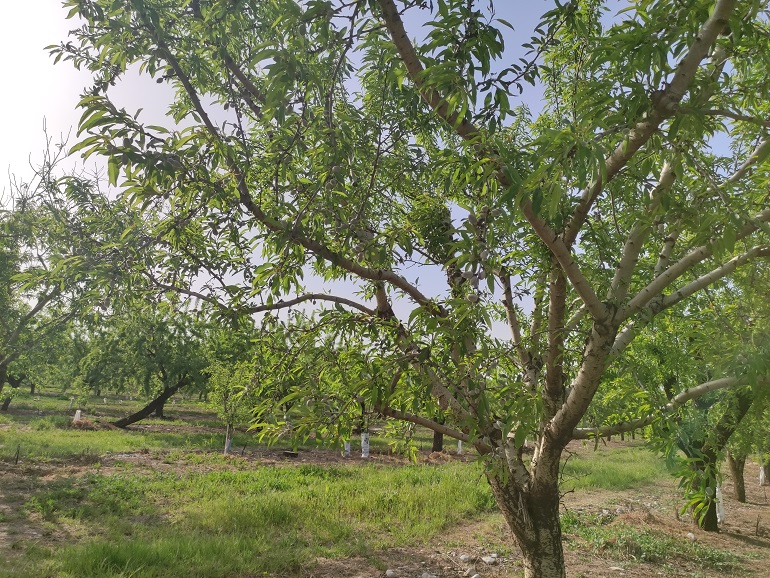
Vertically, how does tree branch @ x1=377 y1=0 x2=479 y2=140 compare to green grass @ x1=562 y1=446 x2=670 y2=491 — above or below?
above

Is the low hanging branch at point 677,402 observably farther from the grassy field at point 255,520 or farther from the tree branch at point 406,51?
the tree branch at point 406,51

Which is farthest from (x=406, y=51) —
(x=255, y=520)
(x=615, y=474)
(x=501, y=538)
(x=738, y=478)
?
(x=615, y=474)

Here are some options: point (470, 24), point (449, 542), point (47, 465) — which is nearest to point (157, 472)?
point (47, 465)

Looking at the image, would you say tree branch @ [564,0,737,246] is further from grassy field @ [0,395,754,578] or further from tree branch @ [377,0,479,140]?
grassy field @ [0,395,754,578]

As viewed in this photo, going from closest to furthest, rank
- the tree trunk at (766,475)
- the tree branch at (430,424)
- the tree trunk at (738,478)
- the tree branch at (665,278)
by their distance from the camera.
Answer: the tree branch at (665,278) → the tree branch at (430,424) → the tree trunk at (738,478) → the tree trunk at (766,475)

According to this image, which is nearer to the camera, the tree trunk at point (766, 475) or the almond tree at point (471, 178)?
the almond tree at point (471, 178)

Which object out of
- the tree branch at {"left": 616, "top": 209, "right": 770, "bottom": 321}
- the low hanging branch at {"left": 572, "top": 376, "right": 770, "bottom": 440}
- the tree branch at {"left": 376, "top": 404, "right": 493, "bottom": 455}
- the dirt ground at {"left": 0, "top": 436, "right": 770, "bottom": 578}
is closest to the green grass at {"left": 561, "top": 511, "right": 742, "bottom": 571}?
the dirt ground at {"left": 0, "top": 436, "right": 770, "bottom": 578}

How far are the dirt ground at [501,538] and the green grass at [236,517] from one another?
0.43 metres

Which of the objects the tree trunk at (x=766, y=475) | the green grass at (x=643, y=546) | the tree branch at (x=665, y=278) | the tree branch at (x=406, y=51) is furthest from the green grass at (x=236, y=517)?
the tree trunk at (x=766, y=475)

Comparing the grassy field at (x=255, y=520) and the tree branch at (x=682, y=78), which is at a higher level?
the tree branch at (x=682, y=78)

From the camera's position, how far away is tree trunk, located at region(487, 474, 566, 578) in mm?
4906

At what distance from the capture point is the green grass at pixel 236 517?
7043mm

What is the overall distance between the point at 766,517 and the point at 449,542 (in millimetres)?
11292

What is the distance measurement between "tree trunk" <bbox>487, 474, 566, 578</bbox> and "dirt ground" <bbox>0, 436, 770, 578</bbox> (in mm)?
2957
